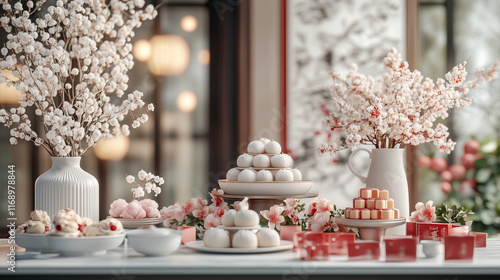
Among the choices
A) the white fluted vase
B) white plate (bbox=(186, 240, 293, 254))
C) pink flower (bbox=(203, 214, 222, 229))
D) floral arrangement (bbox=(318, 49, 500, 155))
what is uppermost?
floral arrangement (bbox=(318, 49, 500, 155))

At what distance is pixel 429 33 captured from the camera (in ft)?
11.4

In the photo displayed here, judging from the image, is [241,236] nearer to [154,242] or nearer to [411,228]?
[154,242]

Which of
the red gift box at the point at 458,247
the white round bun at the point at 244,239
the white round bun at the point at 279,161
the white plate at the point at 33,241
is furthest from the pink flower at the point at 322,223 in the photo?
the white plate at the point at 33,241

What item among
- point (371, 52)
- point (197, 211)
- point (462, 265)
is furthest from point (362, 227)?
point (371, 52)

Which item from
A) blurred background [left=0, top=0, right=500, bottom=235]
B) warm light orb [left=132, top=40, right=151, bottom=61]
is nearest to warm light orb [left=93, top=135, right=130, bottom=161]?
blurred background [left=0, top=0, right=500, bottom=235]

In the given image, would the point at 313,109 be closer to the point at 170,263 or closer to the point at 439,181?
the point at 439,181

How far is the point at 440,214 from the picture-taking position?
6.37 ft

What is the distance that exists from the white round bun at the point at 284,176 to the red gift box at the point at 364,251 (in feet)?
1.43

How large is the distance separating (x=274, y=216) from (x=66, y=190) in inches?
26.0

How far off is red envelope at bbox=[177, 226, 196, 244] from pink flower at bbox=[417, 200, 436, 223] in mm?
741

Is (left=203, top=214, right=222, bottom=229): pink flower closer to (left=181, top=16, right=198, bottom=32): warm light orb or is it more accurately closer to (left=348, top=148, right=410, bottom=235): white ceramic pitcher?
(left=348, top=148, right=410, bottom=235): white ceramic pitcher

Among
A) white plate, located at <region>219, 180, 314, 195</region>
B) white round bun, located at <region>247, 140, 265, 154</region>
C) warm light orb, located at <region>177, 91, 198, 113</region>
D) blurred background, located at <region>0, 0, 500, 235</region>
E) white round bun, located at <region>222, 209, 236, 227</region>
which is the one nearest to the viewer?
white round bun, located at <region>222, 209, 236, 227</region>

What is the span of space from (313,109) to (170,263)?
197cm

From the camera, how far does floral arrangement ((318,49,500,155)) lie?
6.32 feet
